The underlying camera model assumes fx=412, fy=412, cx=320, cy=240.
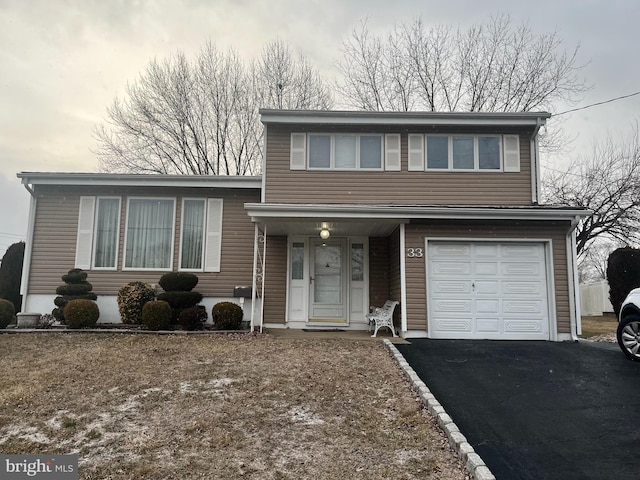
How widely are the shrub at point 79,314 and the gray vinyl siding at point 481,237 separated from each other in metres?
6.98

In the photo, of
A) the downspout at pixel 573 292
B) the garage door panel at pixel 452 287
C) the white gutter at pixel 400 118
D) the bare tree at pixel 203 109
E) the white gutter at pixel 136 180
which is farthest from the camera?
the bare tree at pixel 203 109

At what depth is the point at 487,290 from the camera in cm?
856

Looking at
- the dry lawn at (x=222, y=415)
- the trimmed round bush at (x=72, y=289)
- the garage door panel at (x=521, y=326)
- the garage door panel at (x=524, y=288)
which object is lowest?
the dry lawn at (x=222, y=415)

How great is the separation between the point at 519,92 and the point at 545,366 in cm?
1584

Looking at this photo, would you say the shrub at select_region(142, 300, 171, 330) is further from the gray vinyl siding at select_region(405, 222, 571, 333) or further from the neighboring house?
the gray vinyl siding at select_region(405, 222, 571, 333)

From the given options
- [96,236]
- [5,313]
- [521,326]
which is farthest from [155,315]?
[521,326]

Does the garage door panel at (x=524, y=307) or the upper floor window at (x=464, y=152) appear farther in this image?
the upper floor window at (x=464, y=152)

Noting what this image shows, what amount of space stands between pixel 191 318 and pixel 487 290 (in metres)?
6.39

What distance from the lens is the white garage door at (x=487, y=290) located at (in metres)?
8.45

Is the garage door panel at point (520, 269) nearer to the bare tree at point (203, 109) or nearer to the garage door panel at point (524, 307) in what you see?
the garage door panel at point (524, 307)

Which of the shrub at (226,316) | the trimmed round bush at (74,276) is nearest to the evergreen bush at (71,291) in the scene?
the trimmed round bush at (74,276)

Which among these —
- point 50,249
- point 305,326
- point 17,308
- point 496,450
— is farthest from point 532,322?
point 17,308

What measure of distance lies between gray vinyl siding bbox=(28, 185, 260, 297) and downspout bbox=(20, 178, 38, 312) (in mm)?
82

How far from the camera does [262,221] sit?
880 centimetres
